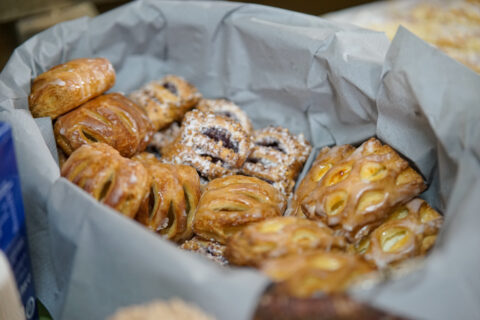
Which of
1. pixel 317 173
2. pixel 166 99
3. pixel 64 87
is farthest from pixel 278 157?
pixel 64 87

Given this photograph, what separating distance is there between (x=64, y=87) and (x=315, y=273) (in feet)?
3.12

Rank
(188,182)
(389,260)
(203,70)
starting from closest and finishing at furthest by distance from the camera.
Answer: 1. (389,260)
2. (188,182)
3. (203,70)

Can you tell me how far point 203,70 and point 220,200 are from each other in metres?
0.69

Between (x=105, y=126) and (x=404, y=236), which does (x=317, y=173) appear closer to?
(x=404, y=236)

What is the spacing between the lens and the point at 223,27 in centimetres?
172

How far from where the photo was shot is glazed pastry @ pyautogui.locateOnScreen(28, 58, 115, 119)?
1424 millimetres

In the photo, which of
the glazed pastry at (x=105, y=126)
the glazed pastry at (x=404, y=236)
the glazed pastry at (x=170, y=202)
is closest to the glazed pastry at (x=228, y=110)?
the glazed pastry at (x=105, y=126)

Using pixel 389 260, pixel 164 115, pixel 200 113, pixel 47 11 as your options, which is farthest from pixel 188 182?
pixel 47 11

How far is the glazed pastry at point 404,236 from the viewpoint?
1129 mm

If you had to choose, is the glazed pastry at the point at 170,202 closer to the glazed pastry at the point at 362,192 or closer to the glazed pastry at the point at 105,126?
the glazed pastry at the point at 105,126

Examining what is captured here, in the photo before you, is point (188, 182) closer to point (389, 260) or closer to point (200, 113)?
point (200, 113)

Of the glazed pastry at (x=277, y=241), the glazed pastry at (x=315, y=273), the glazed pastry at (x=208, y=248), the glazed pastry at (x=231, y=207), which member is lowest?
the glazed pastry at (x=208, y=248)

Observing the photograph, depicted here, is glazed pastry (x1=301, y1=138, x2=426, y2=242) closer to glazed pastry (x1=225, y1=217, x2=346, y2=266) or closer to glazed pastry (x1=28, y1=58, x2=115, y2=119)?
glazed pastry (x1=225, y1=217, x2=346, y2=266)

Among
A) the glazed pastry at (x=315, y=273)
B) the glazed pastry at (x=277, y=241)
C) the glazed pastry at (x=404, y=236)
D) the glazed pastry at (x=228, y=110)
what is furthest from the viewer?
the glazed pastry at (x=228, y=110)
